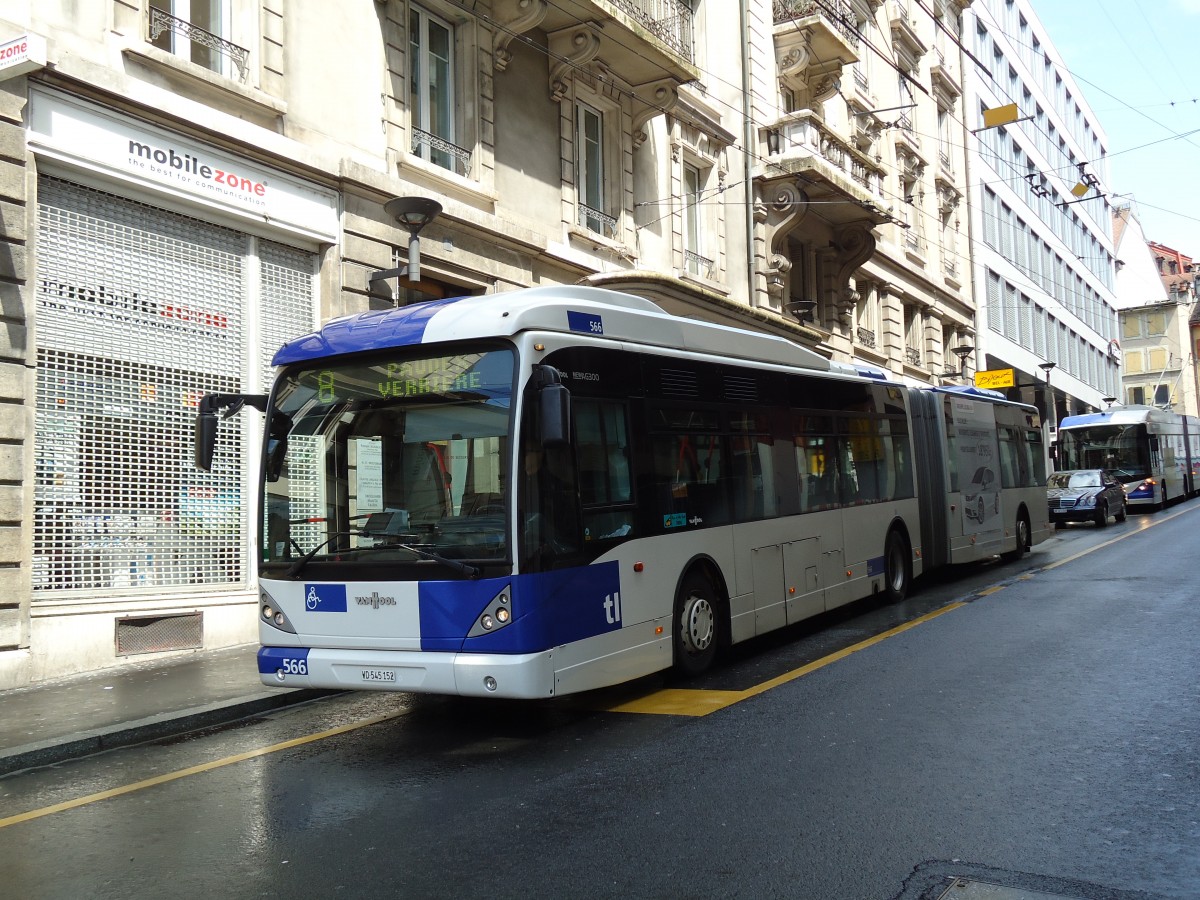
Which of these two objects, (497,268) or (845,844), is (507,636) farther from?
(497,268)

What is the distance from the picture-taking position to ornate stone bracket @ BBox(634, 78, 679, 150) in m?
18.1

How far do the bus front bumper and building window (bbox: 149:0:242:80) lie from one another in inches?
282

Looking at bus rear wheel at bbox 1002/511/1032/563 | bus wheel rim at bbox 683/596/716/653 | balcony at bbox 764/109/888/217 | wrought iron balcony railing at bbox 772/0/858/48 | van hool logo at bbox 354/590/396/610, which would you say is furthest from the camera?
wrought iron balcony railing at bbox 772/0/858/48

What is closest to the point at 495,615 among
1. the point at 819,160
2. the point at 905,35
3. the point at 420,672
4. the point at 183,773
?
the point at 420,672

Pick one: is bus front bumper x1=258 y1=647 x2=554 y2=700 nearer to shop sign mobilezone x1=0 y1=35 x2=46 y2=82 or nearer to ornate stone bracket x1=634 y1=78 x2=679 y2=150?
shop sign mobilezone x1=0 y1=35 x2=46 y2=82

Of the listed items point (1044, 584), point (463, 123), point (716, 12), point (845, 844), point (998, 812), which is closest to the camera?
point (845, 844)

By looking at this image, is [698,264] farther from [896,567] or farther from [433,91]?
[896,567]

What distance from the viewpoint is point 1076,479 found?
2656 centimetres

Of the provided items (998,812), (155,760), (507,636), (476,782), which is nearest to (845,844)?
(998,812)

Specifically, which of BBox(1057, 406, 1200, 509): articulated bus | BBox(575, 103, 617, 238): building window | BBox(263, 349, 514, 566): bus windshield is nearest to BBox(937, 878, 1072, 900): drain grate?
BBox(263, 349, 514, 566): bus windshield

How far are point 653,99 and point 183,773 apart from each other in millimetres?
14680

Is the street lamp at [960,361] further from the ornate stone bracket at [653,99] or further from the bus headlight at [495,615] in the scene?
the bus headlight at [495,615]

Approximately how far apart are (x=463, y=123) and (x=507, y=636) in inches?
405

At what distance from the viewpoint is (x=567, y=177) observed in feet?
55.8
